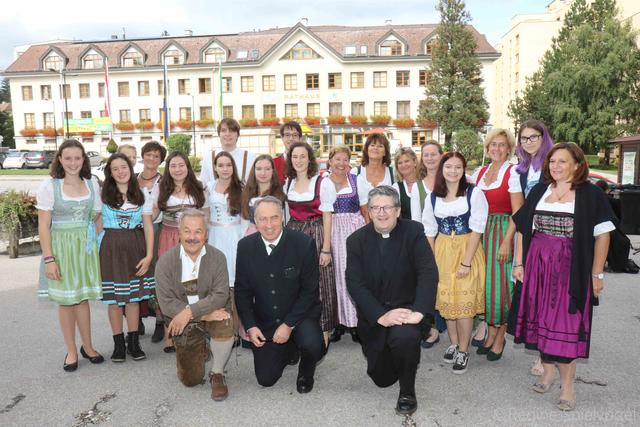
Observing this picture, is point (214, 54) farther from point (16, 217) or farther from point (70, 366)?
point (70, 366)

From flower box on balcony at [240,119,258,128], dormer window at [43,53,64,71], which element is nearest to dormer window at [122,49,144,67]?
dormer window at [43,53,64,71]

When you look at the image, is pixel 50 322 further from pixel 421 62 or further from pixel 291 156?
pixel 421 62

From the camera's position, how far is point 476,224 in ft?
14.2

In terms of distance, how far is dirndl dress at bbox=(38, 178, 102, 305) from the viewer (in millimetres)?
4477

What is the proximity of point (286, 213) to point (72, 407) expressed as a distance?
8.75 ft

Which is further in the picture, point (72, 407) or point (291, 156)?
point (291, 156)

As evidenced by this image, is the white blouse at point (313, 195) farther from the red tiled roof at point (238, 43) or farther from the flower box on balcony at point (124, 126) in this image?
the flower box on balcony at point (124, 126)

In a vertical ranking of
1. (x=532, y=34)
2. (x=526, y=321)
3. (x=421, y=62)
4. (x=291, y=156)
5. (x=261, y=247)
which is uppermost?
(x=532, y=34)

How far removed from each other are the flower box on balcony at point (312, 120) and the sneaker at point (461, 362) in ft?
141

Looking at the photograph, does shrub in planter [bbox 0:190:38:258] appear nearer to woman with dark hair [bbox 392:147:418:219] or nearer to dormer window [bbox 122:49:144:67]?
woman with dark hair [bbox 392:147:418:219]

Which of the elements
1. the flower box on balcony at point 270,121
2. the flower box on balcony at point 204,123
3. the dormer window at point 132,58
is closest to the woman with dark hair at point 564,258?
the flower box on balcony at point 270,121

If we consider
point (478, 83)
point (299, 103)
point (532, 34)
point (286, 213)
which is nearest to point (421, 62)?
point (478, 83)

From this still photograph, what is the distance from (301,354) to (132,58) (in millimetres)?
53264

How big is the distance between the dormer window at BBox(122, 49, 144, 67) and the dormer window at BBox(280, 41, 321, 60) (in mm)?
15469
